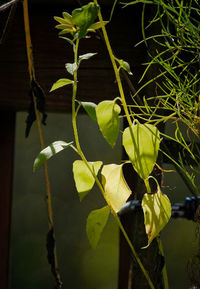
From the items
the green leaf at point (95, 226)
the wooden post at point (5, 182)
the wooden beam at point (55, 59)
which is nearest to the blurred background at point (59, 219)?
the wooden post at point (5, 182)

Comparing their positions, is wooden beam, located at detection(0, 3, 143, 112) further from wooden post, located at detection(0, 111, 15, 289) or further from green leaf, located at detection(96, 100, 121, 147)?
green leaf, located at detection(96, 100, 121, 147)

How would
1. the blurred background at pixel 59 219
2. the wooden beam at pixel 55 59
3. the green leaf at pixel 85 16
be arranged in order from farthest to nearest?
the blurred background at pixel 59 219
the wooden beam at pixel 55 59
the green leaf at pixel 85 16

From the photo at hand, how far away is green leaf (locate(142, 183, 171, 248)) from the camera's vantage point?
1.78 feet

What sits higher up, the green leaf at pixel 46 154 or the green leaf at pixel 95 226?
the green leaf at pixel 46 154

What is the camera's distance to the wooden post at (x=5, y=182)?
38.1 inches

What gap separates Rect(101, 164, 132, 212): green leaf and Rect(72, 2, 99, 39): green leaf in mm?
153

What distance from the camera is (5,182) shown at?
99cm

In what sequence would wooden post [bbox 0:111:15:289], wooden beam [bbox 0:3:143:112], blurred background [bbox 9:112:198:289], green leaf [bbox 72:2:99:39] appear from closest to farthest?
1. green leaf [bbox 72:2:99:39]
2. wooden beam [bbox 0:3:143:112]
3. wooden post [bbox 0:111:15:289]
4. blurred background [bbox 9:112:198:289]

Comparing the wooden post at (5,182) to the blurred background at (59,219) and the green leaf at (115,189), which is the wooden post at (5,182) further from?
the blurred background at (59,219)

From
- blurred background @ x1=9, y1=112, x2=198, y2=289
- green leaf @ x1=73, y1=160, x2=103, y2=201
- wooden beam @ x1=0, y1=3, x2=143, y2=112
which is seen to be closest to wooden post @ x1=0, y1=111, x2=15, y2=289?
wooden beam @ x1=0, y1=3, x2=143, y2=112

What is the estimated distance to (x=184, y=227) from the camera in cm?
201

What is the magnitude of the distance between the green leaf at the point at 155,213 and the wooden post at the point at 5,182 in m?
0.47

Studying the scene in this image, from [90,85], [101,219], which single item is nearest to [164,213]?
[101,219]

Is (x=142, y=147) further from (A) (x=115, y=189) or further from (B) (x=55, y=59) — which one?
(B) (x=55, y=59)
